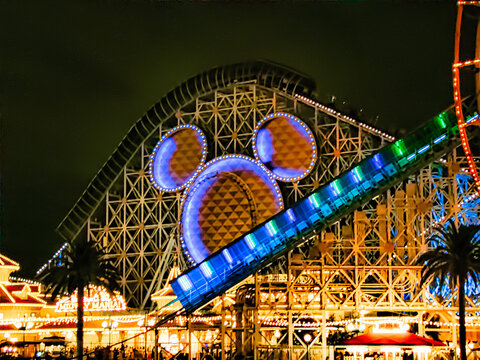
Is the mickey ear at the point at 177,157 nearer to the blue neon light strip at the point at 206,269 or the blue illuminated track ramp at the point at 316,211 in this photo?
the blue neon light strip at the point at 206,269

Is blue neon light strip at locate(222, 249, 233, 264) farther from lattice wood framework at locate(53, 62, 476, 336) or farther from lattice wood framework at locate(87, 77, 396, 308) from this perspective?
lattice wood framework at locate(87, 77, 396, 308)

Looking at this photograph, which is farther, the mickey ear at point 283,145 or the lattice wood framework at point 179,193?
the mickey ear at point 283,145

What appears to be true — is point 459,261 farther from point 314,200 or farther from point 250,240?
point 250,240

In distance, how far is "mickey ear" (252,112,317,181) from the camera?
70.8 meters

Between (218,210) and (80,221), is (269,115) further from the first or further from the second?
(80,221)

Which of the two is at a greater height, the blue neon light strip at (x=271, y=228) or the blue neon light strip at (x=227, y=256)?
the blue neon light strip at (x=271, y=228)

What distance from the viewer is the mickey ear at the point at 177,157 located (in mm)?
75688

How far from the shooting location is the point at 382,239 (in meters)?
48.3

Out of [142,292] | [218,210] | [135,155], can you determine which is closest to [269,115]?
[218,210]

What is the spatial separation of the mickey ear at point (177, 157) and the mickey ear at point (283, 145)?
609 cm

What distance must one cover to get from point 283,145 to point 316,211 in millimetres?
26577

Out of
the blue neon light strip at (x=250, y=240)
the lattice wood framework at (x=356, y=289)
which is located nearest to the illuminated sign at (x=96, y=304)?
the lattice wood framework at (x=356, y=289)

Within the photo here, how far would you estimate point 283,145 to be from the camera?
71938mm

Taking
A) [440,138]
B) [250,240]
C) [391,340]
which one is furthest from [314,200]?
[391,340]
